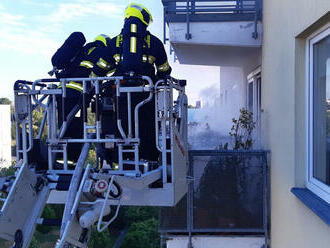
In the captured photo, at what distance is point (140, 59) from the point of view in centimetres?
370

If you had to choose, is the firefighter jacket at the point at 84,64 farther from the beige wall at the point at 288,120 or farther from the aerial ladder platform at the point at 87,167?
the beige wall at the point at 288,120

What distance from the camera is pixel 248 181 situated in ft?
17.7

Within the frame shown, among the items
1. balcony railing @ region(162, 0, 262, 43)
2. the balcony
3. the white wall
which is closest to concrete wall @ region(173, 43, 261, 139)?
the balcony

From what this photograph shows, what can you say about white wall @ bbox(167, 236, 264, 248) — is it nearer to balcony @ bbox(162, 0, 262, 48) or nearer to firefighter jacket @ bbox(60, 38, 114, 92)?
firefighter jacket @ bbox(60, 38, 114, 92)

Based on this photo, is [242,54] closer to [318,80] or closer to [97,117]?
[318,80]

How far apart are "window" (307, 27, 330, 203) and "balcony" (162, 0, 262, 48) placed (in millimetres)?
2495

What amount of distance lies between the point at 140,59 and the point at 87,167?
1.29 m

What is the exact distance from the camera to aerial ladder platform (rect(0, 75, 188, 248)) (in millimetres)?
2838

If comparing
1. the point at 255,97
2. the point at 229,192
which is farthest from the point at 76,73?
the point at 255,97

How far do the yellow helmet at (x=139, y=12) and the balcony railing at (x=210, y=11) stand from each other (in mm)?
2444

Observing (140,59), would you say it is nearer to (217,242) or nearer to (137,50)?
(137,50)

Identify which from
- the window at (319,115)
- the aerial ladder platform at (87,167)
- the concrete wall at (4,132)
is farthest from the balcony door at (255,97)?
the concrete wall at (4,132)

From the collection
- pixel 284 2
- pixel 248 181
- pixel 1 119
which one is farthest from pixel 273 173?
pixel 1 119

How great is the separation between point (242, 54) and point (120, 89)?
4505 millimetres
